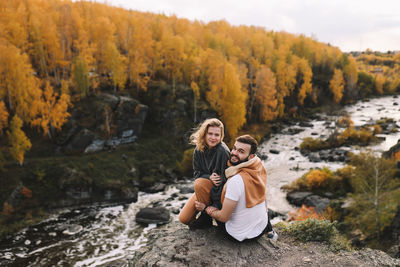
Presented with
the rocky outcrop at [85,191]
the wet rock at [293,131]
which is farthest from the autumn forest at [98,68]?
the rocky outcrop at [85,191]

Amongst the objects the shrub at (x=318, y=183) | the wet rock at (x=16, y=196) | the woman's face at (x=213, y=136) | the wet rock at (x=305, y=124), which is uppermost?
the woman's face at (x=213, y=136)

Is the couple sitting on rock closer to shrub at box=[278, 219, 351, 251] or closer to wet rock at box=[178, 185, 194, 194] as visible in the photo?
shrub at box=[278, 219, 351, 251]

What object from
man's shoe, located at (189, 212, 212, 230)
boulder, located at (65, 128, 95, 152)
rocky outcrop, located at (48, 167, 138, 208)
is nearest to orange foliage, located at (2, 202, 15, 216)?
rocky outcrop, located at (48, 167, 138, 208)

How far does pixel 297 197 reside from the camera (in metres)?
22.8

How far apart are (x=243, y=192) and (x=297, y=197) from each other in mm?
20403

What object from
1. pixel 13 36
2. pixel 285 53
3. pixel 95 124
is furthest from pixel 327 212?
pixel 285 53

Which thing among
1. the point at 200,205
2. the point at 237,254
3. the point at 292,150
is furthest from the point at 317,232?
the point at 292,150

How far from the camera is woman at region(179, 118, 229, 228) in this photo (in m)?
5.11

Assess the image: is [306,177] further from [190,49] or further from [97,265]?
[190,49]

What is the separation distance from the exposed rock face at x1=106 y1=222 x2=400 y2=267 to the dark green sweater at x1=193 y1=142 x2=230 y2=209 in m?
1.01

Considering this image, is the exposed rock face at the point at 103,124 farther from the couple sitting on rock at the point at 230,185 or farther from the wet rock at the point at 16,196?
the couple sitting on rock at the point at 230,185

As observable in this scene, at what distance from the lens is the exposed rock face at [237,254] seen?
5133mm

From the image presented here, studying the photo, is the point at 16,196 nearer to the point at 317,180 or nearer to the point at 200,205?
the point at 200,205

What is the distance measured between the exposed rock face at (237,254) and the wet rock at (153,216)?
15.5 m
